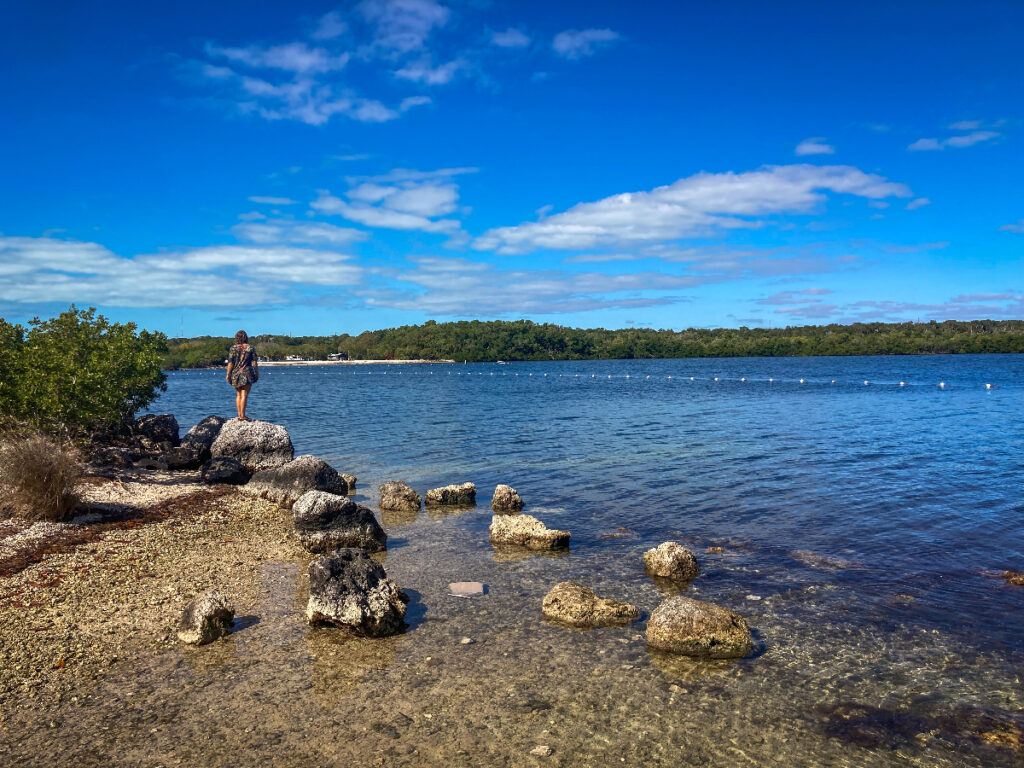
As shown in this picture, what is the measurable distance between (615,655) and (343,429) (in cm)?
3538

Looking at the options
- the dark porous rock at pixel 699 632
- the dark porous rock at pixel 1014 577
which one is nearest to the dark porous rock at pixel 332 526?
the dark porous rock at pixel 699 632

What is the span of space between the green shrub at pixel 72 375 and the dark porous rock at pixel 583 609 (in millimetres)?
20224

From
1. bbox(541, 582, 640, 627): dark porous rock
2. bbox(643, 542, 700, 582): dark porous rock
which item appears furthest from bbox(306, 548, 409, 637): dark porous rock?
bbox(643, 542, 700, 582): dark porous rock

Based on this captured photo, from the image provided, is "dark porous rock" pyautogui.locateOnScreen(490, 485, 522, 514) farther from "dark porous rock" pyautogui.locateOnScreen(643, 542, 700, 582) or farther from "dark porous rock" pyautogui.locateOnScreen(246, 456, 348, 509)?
"dark porous rock" pyautogui.locateOnScreen(643, 542, 700, 582)

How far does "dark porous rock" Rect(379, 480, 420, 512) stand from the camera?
20.3m

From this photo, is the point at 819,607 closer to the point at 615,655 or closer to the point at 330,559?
the point at 615,655

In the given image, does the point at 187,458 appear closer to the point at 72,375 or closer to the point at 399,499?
the point at 72,375

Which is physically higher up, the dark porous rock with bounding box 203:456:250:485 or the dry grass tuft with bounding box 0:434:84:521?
the dry grass tuft with bounding box 0:434:84:521

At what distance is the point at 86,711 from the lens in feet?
27.1

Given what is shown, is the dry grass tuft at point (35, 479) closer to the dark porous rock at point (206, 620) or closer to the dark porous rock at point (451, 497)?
the dark porous rock at point (206, 620)

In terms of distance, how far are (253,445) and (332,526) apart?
33.7 ft

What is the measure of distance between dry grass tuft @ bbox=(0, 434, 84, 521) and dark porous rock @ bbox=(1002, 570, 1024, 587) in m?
20.7

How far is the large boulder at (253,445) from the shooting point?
24.5 metres

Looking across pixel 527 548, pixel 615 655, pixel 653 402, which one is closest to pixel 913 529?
pixel 527 548
